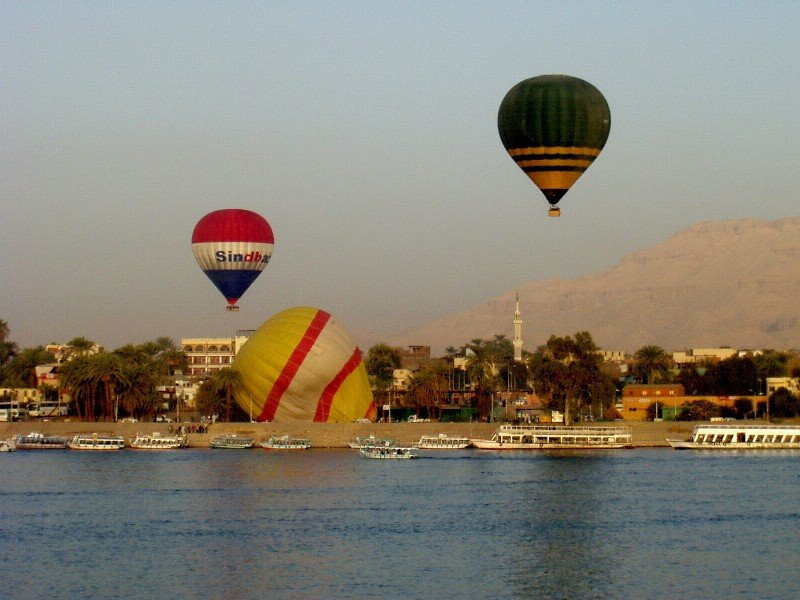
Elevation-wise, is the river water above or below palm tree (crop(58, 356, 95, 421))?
below

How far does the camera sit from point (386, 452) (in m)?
108

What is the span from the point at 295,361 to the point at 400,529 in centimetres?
5231

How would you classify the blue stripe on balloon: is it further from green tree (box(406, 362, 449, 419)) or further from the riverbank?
green tree (box(406, 362, 449, 419))

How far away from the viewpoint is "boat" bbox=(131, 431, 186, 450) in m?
119

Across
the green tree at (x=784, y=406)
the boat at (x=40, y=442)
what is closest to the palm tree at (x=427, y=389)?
the green tree at (x=784, y=406)

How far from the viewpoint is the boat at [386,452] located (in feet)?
353

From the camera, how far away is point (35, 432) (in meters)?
127

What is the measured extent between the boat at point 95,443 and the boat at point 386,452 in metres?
20.5

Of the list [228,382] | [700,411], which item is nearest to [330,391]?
[228,382]

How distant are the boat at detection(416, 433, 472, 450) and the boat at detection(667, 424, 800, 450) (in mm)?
15048

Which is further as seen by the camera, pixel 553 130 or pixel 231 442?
pixel 231 442

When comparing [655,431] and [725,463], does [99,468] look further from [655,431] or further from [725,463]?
[655,431]

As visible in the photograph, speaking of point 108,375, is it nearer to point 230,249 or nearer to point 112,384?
point 112,384

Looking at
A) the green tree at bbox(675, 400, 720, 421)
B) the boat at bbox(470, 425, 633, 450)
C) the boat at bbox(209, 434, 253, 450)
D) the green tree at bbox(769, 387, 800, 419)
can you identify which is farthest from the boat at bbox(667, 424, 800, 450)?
the boat at bbox(209, 434, 253, 450)
